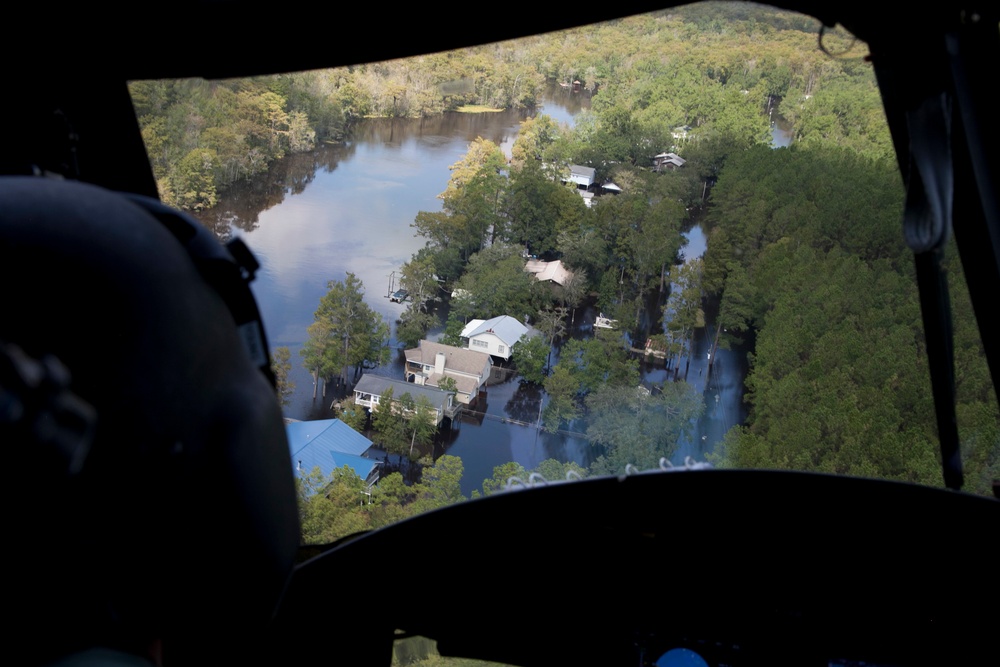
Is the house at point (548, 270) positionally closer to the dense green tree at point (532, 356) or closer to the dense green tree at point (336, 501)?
the dense green tree at point (532, 356)

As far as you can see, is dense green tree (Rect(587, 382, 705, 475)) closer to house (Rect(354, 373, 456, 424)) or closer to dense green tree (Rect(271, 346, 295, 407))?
house (Rect(354, 373, 456, 424))

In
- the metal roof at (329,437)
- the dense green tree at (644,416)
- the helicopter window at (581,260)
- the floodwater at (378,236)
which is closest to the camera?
the helicopter window at (581,260)

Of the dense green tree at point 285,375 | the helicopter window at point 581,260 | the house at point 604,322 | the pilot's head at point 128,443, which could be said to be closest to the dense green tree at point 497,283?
the helicopter window at point 581,260

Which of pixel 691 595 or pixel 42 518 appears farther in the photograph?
pixel 691 595

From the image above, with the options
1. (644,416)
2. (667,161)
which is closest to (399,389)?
(644,416)

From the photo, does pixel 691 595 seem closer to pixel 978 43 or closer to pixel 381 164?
pixel 978 43

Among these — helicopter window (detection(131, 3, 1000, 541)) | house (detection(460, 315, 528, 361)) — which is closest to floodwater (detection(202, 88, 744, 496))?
helicopter window (detection(131, 3, 1000, 541))

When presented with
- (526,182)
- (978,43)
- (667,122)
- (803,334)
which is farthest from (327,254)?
(978,43)
